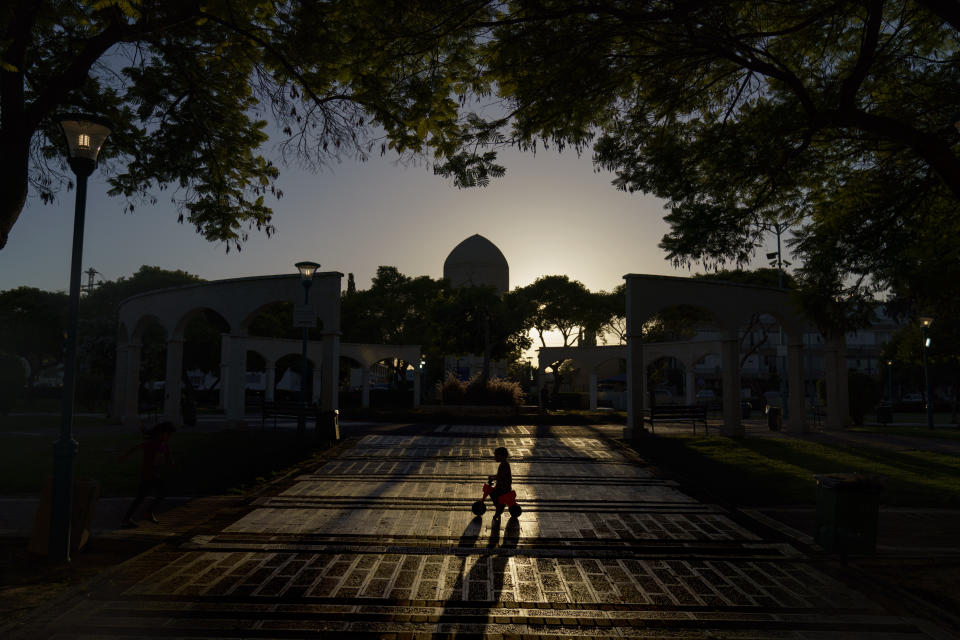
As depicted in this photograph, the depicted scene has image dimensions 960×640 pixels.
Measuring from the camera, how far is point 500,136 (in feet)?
26.0

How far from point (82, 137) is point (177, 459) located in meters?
8.48

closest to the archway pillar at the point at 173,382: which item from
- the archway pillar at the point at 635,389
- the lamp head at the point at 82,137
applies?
the archway pillar at the point at 635,389

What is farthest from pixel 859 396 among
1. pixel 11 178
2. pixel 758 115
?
pixel 11 178

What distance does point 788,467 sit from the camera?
1223 cm

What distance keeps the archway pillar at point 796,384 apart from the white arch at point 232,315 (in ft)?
46.2

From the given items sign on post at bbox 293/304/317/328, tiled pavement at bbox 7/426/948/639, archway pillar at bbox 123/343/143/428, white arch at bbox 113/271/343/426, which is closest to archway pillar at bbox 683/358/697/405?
white arch at bbox 113/271/343/426

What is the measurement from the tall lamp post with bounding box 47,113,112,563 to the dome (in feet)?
197

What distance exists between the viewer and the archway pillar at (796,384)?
773 inches

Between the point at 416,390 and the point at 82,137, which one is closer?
the point at 82,137

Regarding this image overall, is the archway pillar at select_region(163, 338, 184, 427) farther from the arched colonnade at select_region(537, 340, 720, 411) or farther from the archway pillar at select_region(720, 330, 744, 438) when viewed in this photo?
the arched colonnade at select_region(537, 340, 720, 411)

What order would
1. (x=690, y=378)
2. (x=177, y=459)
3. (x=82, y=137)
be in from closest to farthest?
1. (x=82, y=137)
2. (x=177, y=459)
3. (x=690, y=378)

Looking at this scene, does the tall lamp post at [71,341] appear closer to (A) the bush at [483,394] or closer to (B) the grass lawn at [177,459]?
(B) the grass lawn at [177,459]

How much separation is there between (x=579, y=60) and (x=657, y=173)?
7.66 ft

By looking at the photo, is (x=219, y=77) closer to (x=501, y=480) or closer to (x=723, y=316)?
(x=501, y=480)
